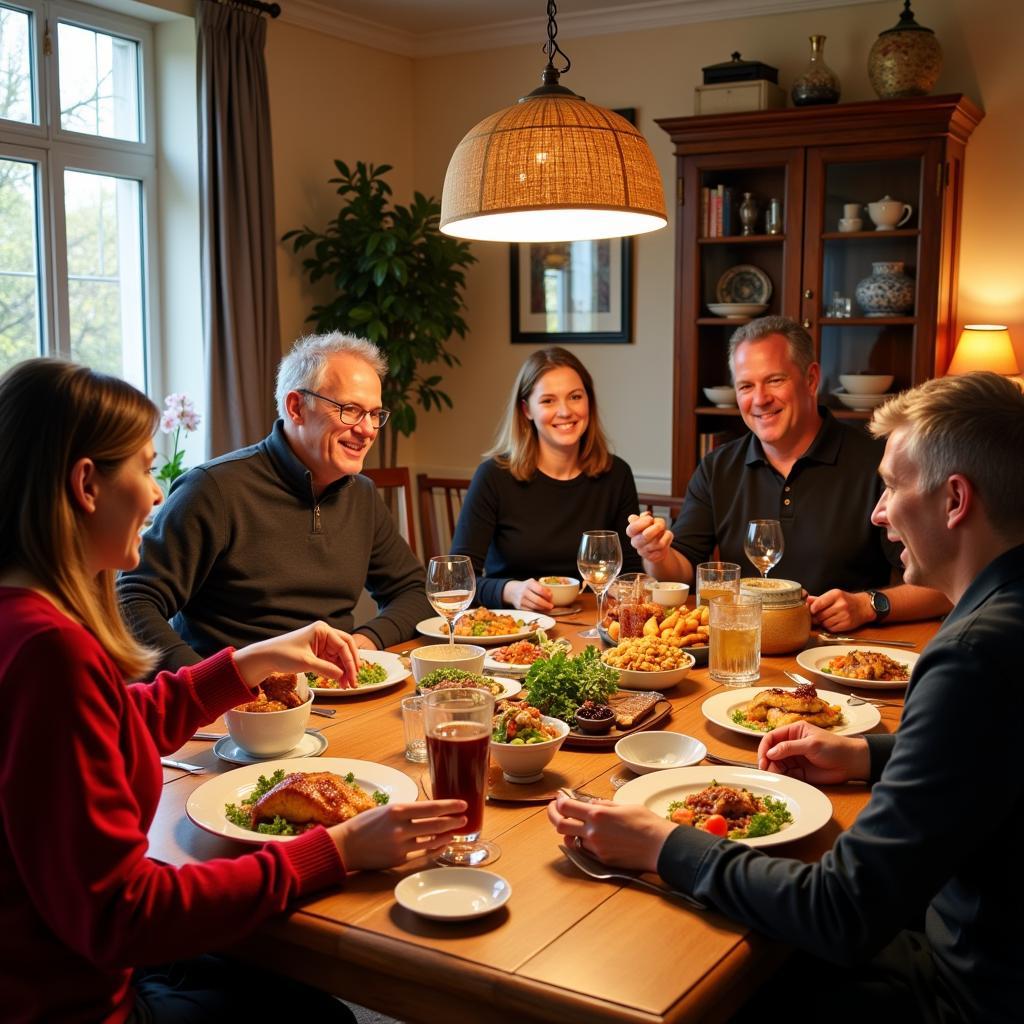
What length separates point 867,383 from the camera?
4.24 m

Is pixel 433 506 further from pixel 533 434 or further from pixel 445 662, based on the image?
pixel 445 662

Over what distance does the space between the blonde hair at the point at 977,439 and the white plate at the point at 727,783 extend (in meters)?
0.44

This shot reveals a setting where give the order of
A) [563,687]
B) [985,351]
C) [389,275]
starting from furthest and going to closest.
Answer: [389,275], [985,351], [563,687]

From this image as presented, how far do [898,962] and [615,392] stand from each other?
12.8ft

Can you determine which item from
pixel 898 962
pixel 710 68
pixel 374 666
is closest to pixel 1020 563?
pixel 898 962

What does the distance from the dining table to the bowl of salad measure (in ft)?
0.24

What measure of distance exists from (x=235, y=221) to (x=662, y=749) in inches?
132

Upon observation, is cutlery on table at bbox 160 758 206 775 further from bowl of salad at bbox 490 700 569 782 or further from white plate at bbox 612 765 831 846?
white plate at bbox 612 765 831 846

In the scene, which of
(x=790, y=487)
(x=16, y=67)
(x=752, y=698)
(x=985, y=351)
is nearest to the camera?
(x=752, y=698)

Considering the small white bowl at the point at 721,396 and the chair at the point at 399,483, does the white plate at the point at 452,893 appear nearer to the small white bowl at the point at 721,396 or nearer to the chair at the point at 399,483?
the chair at the point at 399,483

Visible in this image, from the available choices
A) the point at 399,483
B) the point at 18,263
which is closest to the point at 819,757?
the point at 399,483

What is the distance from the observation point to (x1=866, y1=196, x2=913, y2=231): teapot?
4148 mm

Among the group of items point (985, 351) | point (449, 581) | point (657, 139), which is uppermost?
point (657, 139)

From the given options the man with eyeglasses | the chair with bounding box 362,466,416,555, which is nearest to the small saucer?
the man with eyeglasses
